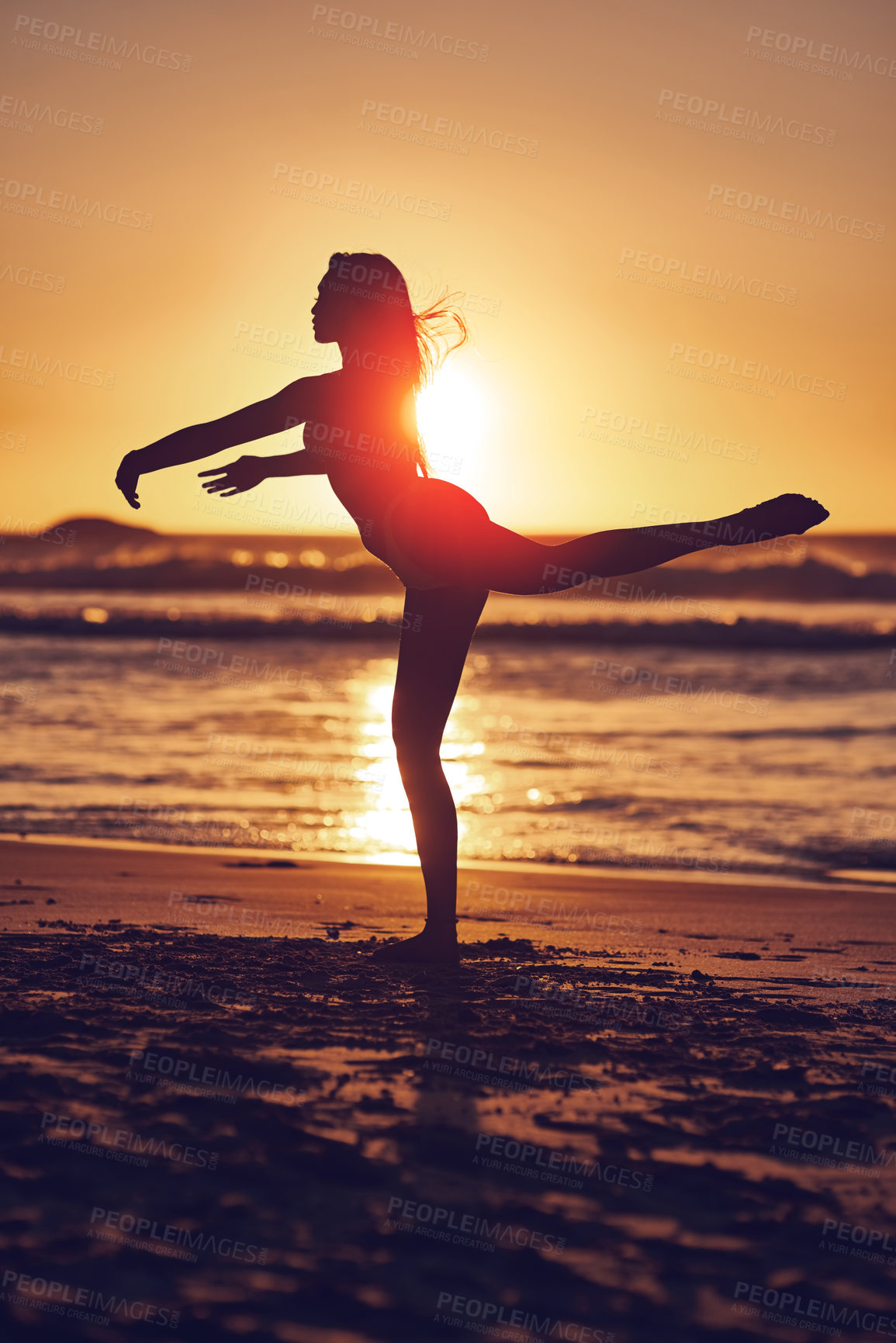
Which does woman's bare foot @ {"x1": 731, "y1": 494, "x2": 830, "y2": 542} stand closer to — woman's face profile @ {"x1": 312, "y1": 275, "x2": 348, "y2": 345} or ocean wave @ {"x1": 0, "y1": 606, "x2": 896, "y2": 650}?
woman's face profile @ {"x1": 312, "y1": 275, "x2": 348, "y2": 345}

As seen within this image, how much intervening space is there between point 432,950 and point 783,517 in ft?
6.34

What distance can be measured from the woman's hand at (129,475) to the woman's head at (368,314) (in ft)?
2.67

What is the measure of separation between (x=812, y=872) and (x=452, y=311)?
4.63m

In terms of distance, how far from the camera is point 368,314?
14.0ft

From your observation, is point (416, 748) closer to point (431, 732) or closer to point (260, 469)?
point (431, 732)

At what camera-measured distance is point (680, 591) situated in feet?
140

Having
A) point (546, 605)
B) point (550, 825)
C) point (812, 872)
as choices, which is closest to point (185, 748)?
point (550, 825)

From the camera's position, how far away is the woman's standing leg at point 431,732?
4.23 m

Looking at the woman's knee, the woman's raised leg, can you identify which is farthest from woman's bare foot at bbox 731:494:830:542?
the woman's knee

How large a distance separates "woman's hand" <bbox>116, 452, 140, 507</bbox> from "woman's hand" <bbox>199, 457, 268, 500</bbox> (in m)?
0.24

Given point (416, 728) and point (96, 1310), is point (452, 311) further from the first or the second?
point (96, 1310)

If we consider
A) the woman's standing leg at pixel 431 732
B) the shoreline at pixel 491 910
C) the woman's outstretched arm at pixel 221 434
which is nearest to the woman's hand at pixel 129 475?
the woman's outstretched arm at pixel 221 434

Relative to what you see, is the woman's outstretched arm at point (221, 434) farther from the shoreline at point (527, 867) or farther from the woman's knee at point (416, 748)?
the shoreline at point (527, 867)

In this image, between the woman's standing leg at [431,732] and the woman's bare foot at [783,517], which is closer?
the woman's bare foot at [783,517]
